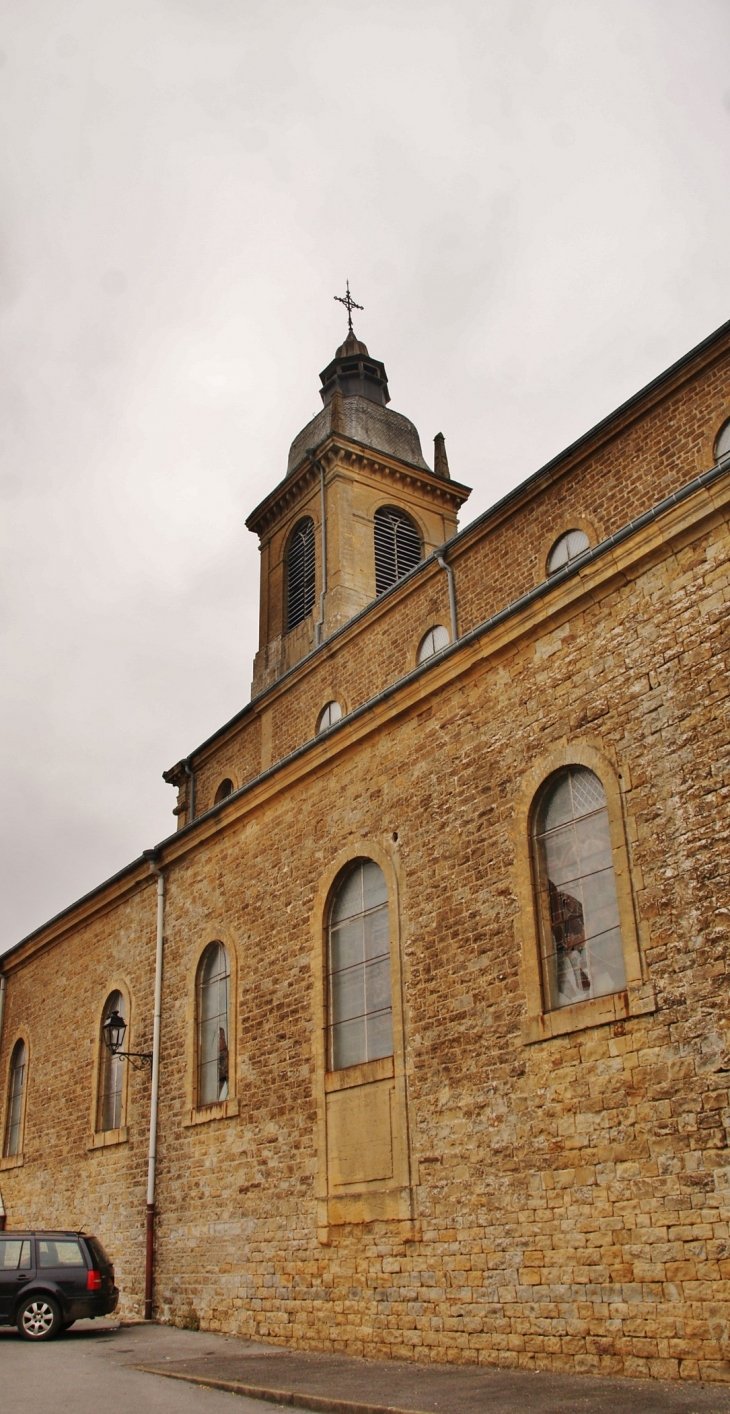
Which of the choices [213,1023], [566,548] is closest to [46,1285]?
[213,1023]

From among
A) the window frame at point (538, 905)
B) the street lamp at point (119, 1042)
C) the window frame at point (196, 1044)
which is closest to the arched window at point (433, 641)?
the window frame at point (196, 1044)

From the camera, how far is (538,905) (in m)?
9.95

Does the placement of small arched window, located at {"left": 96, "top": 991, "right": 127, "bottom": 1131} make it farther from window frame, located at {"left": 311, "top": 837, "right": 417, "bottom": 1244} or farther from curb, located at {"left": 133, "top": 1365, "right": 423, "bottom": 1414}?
curb, located at {"left": 133, "top": 1365, "right": 423, "bottom": 1414}

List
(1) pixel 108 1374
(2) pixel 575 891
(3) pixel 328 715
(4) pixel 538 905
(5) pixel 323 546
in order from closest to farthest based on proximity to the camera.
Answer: (2) pixel 575 891 → (4) pixel 538 905 → (1) pixel 108 1374 → (3) pixel 328 715 → (5) pixel 323 546

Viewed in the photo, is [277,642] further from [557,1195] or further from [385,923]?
[557,1195]

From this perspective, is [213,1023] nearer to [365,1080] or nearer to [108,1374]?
[365,1080]

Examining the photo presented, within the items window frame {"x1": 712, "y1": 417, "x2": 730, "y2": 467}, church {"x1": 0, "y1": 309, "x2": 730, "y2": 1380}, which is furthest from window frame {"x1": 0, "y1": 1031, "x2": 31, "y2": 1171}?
window frame {"x1": 712, "y1": 417, "x2": 730, "y2": 467}

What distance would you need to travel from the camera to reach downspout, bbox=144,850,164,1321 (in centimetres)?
1478

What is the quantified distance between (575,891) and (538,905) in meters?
0.40

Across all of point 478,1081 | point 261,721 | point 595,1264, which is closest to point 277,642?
point 261,721

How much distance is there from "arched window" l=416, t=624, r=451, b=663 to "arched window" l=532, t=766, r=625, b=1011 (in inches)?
308

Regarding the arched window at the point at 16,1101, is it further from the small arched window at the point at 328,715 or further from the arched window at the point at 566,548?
the arched window at the point at 566,548

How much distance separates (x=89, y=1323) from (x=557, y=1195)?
8392 mm

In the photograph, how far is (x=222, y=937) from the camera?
1480 centimetres
